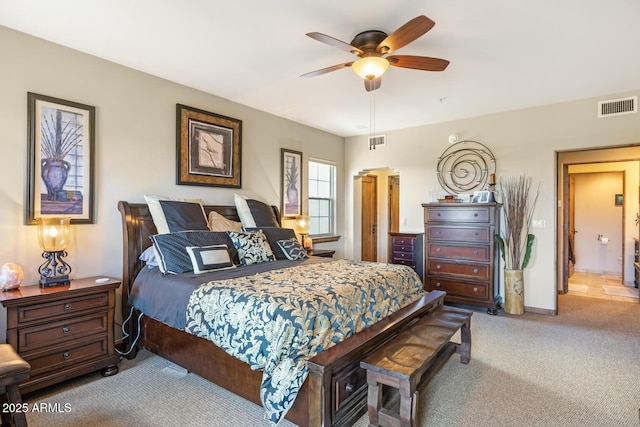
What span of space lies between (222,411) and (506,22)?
3416mm

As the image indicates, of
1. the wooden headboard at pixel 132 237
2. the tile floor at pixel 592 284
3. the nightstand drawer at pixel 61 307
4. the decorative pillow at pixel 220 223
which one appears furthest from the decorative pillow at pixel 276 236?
the tile floor at pixel 592 284

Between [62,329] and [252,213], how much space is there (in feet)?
7.17

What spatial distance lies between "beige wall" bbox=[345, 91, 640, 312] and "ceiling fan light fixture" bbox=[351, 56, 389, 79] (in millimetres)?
2914

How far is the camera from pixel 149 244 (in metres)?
3.36

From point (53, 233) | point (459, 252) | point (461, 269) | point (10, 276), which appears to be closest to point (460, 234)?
point (459, 252)

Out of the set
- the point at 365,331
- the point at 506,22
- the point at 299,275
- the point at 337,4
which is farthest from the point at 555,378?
the point at 337,4

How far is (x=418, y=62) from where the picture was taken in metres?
2.67

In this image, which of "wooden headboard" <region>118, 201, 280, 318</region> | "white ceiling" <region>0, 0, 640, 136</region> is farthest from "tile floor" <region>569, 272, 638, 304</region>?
"wooden headboard" <region>118, 201, 280, 318</region>

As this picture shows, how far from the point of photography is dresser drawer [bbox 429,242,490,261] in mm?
4500

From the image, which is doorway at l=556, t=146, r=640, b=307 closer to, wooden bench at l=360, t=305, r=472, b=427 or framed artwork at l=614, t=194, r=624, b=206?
framed artwork at l=614, t=194, r=624, b=206

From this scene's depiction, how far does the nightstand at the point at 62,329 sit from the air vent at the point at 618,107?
5516mm

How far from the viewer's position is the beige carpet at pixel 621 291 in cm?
534

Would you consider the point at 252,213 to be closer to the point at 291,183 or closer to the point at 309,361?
the point at 291,183

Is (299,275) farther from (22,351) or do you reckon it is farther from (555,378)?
(555,378)
